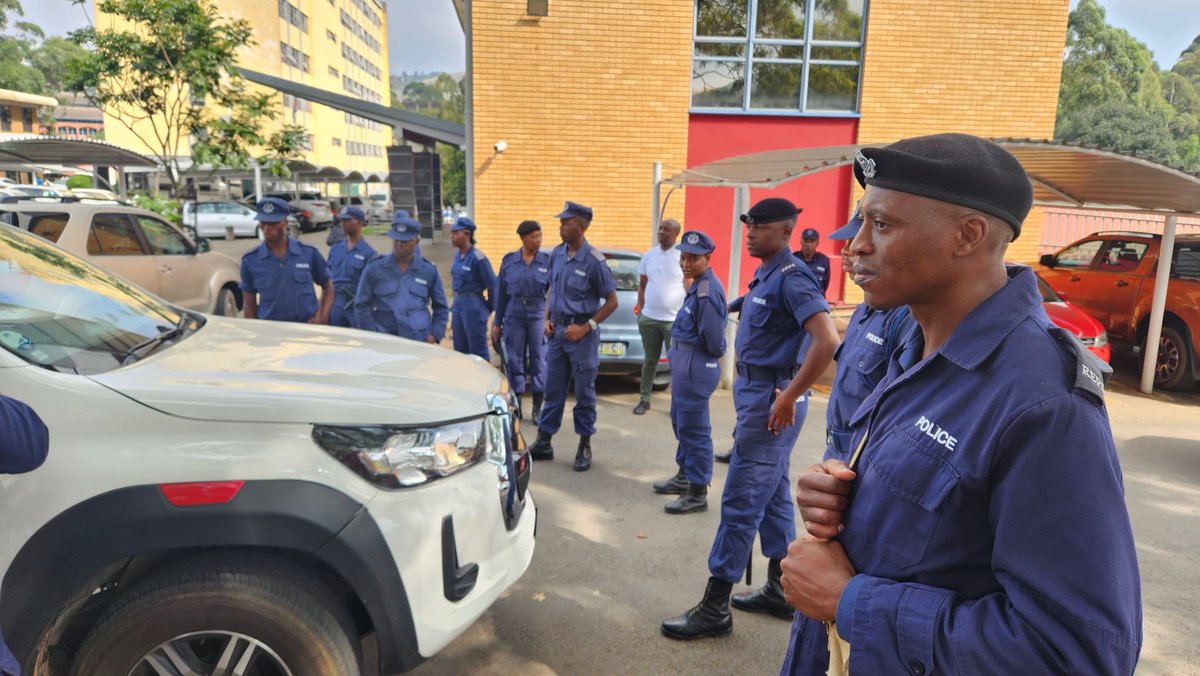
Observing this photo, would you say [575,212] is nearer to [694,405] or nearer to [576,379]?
[576,379]

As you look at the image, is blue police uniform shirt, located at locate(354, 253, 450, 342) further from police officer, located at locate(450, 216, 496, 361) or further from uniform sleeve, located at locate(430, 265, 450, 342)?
police officer, located at locate(450, 216, 496, 361)

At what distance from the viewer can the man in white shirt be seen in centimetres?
652

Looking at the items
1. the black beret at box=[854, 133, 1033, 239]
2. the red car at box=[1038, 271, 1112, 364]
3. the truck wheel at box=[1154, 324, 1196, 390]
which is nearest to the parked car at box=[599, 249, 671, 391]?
the red car at box=[1038, 271, 1112, 364]

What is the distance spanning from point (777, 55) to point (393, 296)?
25.0ft

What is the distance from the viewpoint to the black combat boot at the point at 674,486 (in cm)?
489

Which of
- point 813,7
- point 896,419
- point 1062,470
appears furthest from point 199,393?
point 813,7

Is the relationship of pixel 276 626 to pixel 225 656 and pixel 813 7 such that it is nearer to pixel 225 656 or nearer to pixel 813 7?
pixel 225 656

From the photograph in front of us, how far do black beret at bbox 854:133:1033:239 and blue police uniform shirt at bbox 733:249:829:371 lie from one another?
2095mm

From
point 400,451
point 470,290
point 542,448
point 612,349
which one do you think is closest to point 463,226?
point 470,290

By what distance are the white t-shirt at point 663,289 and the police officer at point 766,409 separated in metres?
2.93

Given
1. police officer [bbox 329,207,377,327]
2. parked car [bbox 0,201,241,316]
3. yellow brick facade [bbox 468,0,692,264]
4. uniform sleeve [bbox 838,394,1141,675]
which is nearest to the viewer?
uniform sleeve [bbox 838,394,1141,675]

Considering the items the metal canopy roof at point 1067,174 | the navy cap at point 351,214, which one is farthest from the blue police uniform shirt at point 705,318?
the navy cap at point 351,214

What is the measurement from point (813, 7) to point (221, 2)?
35295 millimetres

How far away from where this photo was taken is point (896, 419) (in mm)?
1188
